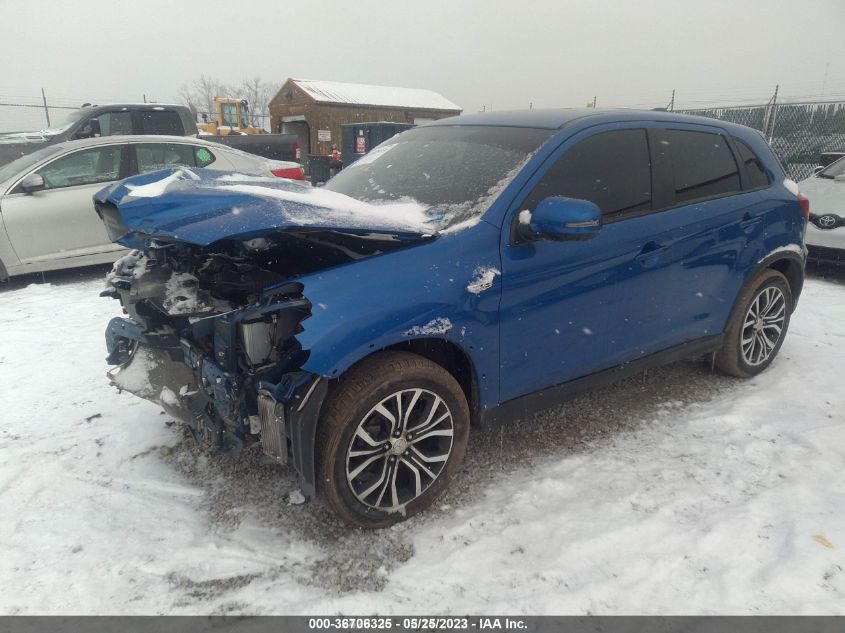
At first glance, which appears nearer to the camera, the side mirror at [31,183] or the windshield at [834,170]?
the side mirror at [31,183]

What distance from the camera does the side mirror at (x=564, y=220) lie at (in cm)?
251

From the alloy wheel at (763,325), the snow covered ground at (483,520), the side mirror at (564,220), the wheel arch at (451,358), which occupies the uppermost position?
the side mirror at (564,220)

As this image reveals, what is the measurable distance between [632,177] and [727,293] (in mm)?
1190

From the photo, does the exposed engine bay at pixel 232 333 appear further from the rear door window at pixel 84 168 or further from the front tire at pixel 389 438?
the rear door window at pixel 84 168

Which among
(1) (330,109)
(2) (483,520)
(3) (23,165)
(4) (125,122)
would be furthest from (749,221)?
(1) (330,109)

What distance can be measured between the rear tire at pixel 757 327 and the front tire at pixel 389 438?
7.74 feet

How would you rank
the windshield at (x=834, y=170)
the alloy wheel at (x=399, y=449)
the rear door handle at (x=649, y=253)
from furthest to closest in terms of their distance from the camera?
the windshield at (x=834, y=170), the rear door handle at (x=649, y=253), the alloy wheel at (x=399, y=449)

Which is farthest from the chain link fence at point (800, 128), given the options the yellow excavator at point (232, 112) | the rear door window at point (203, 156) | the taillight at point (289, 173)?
the yellow excavator at point (232, 112)

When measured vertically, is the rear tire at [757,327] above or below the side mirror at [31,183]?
below

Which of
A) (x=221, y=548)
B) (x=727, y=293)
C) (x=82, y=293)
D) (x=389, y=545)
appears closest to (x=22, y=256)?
(x=82, y=293)

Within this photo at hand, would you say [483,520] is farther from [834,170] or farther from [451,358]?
[834,170]

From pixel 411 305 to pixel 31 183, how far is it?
5834mm

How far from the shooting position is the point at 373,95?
27.8 m

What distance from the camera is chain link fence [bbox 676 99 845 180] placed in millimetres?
13211
